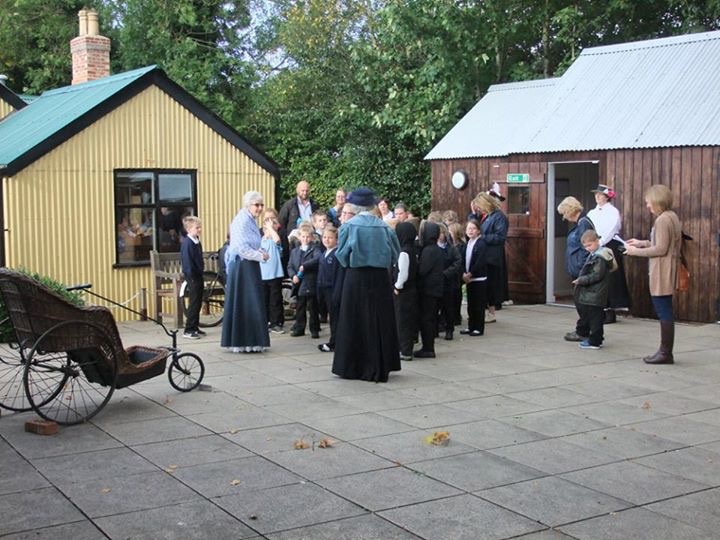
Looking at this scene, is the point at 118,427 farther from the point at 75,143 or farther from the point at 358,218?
the point at 75,143

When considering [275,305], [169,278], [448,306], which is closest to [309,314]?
[275,305]

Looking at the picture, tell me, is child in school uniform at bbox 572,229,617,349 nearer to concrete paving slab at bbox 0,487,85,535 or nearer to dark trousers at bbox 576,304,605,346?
dark trousers at bbox 576,304,605,346

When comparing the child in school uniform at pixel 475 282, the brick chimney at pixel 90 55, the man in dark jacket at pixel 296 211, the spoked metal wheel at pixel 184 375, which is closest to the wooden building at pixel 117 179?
the man in dark jacket at pixel 296 211

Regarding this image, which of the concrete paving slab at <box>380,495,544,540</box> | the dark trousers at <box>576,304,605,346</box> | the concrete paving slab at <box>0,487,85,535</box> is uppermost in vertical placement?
the dark trousers at <box>576,304,605,346</box>

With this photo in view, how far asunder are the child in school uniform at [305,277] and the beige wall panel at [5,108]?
7855 mm

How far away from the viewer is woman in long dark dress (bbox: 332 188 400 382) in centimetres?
948

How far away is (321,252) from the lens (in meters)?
12.3

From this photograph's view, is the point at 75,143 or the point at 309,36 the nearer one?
the point at 75,143

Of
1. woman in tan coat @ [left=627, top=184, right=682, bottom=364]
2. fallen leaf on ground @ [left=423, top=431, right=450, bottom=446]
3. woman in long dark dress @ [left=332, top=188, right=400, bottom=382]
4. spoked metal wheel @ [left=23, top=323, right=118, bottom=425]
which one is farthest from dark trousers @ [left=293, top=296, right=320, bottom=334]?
fallen leaf on ground @ [left=423, top=431, right=450, bottom=446]

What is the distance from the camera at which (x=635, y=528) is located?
17.4 feet

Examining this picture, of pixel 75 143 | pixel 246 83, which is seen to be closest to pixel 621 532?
pixel 75 143

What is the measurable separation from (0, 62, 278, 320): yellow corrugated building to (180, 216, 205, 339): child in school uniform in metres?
2.67

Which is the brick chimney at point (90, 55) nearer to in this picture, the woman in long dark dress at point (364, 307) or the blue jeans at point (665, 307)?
the woman in long dark dress at point (364, 307)

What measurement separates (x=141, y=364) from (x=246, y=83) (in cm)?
2144
